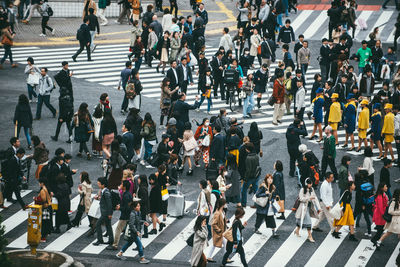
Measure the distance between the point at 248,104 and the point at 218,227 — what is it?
10385 millimetres

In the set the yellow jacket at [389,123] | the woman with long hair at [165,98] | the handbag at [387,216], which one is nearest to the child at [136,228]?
the handbag at [387,216]

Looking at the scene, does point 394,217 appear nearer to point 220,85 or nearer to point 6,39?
point 220,85

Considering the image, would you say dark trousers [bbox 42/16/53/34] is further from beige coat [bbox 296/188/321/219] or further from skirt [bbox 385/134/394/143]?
beige coat [bbox 296/188/321/219]

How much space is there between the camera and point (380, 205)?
17734 mm

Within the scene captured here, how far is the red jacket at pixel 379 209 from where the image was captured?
17719 mm

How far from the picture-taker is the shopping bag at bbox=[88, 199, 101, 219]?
58.9 feet

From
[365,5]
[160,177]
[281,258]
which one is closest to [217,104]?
[160,177]

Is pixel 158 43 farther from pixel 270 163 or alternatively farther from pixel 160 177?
pixel 160 177

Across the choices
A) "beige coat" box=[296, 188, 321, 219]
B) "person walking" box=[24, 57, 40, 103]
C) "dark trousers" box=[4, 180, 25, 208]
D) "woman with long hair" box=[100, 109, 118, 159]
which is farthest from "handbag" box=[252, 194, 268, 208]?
"person walking" box=[24, 57, 40, 103]

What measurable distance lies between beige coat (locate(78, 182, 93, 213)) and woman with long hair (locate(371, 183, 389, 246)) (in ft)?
22.5

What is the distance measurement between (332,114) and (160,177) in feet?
24.6

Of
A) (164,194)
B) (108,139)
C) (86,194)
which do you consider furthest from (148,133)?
(86,194)

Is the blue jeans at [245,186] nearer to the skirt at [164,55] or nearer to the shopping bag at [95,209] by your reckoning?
the shopping bag at [95,209]

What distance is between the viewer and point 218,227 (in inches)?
660
